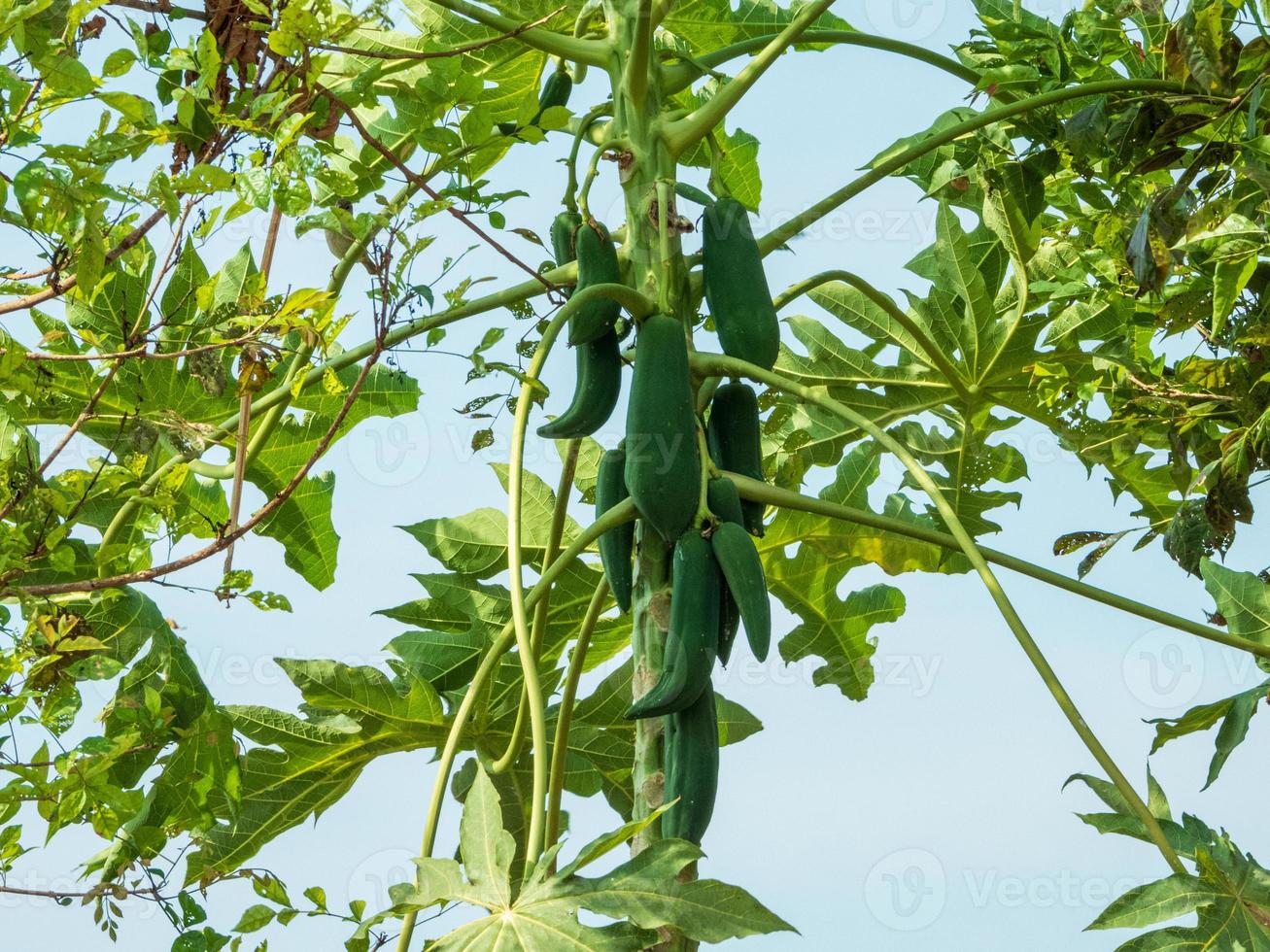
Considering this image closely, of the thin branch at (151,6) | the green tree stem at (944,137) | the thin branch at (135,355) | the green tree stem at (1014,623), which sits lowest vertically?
the green tree stem at (1014,623)

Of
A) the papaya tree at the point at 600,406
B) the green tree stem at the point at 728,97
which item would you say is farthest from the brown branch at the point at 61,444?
the green tree stem at the point at 728,97

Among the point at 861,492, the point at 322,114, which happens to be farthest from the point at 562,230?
the point at 861,492

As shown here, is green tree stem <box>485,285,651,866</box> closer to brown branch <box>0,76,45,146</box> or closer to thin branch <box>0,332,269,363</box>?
thin branch <box>0,332,269,363</box>

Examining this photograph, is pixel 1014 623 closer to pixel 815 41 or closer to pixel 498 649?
pixel 498 649

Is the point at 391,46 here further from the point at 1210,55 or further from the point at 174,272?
the point at 1210,55

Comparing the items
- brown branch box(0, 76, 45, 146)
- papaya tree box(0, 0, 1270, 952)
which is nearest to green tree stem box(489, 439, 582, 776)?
papaya tree box(0, 0, 1270, 952)

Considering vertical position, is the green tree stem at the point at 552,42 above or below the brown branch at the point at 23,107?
above

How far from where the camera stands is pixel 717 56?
8.02 ft

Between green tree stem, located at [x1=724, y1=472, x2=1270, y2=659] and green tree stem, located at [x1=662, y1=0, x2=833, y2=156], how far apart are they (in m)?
0.54

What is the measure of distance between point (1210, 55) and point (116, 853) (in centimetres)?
213

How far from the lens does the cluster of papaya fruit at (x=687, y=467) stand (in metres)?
1.84

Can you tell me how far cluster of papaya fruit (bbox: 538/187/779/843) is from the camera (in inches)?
72.5

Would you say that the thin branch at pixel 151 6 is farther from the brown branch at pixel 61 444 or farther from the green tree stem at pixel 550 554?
the green tree stem at pixel 550 554

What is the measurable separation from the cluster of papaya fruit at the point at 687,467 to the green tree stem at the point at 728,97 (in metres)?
0.13
